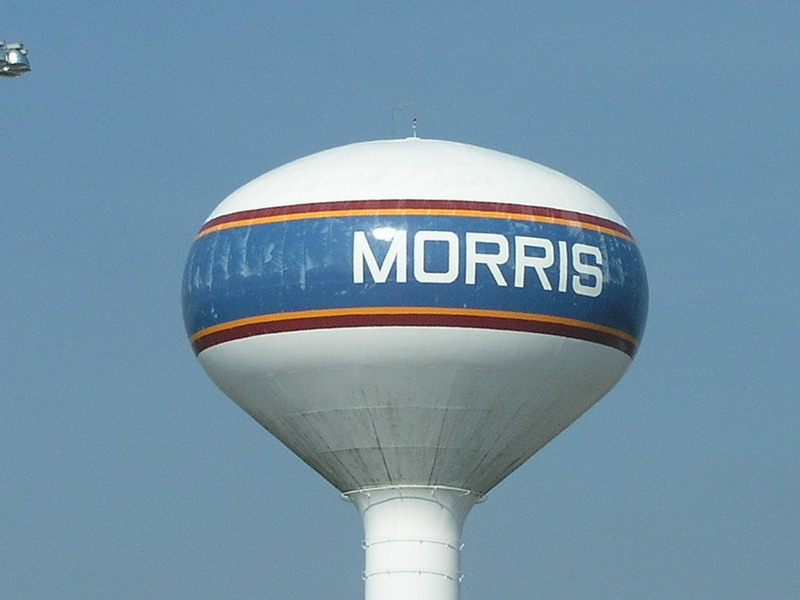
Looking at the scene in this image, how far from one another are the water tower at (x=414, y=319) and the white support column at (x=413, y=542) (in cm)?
3

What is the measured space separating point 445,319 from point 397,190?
2.05 m

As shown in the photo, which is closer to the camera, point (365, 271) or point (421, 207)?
point (365, 271)

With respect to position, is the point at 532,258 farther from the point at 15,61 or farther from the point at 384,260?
the point at 15,61

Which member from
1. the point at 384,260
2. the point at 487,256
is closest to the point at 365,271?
the point at 384,260

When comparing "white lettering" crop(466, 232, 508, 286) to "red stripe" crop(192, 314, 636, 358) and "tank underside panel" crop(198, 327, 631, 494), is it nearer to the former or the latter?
"red stripe" crop(192, 314, 636, 358)

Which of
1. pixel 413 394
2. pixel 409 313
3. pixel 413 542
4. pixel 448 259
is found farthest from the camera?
pixel 413 542

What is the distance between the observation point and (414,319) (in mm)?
31984

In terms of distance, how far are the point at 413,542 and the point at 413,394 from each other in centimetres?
283

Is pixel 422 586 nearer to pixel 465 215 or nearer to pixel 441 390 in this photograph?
pixel 441 390

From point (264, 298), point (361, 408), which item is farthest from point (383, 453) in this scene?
point (264, 298)

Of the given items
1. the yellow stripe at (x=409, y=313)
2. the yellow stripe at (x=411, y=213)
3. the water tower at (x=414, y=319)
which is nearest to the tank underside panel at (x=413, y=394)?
the water tower at (x=414, y=319)

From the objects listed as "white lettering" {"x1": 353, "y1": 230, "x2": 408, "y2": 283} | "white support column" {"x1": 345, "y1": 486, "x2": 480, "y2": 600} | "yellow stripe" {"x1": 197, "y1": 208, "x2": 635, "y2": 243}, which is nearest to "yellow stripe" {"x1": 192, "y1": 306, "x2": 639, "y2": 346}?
"white lettering" {"x1": 353, "y1": 230, "x2": 408, "y2": 283}

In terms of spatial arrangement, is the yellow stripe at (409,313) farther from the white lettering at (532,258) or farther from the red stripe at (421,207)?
the red stripe at (421,207)

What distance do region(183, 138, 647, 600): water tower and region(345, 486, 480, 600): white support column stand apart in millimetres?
31
